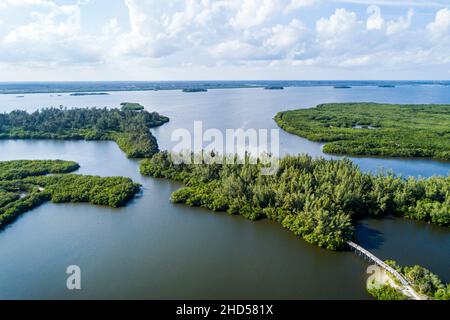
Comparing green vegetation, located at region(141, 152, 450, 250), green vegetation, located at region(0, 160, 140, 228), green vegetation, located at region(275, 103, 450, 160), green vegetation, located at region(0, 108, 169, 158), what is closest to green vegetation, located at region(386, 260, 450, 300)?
green vegetation, located at region(141, 152, 450, 250)

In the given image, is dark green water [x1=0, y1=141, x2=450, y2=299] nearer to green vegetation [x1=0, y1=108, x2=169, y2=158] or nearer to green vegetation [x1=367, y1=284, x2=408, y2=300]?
green vegetation [x1=367, y1=284, x2=408, y2=300]

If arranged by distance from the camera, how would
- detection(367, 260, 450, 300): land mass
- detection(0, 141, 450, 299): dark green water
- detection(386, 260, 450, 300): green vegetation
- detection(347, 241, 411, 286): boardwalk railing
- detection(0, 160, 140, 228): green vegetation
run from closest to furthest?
detection(386, 260, 450, 300): green vegetation, detection(367, 260, 450, 300): land mass, detection(347, 241, 411, 286): boardwalk railing, detection(0, 141, 450, 299): dark green water, detection(0, 160, 140, 228): green vegetation

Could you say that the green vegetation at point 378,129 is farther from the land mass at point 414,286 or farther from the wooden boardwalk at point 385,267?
the land mass at point 414,286

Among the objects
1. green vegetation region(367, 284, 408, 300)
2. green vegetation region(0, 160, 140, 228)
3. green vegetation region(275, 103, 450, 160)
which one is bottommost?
green vegetation region(367, 284, 408, 300)

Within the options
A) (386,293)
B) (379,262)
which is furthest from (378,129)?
(386,293)

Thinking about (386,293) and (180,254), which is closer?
(386,293)

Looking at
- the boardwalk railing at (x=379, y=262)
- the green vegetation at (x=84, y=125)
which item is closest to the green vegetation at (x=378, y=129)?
the boardwalk railing at (x=379, y=262)

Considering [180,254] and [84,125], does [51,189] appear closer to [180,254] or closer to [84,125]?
[180,254]
